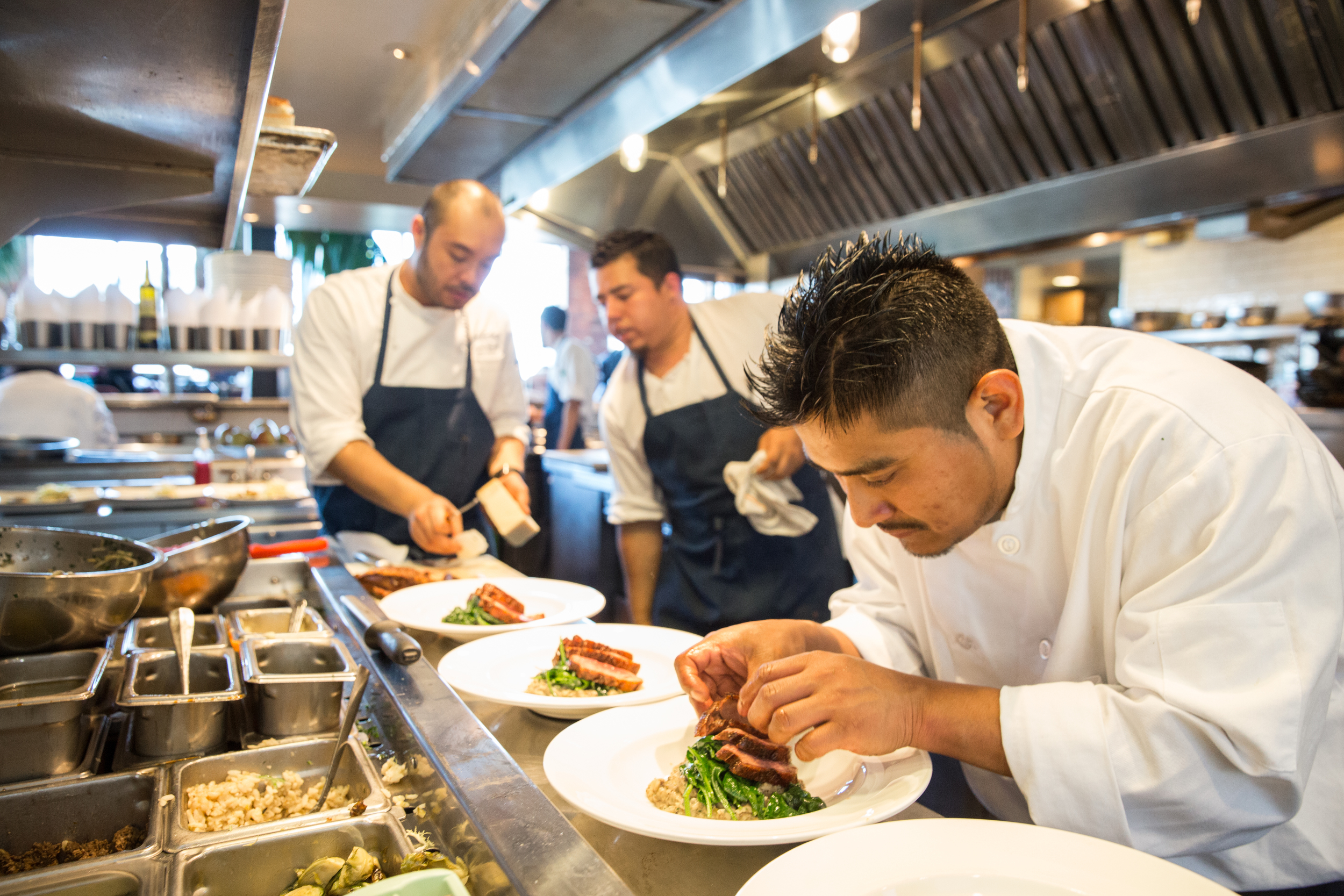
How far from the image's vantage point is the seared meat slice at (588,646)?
4.83 feet

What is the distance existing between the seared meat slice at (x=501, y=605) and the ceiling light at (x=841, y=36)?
1.86m

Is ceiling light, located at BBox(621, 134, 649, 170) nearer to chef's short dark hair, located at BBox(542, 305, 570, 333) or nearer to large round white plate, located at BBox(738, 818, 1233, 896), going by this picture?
→ large round white plate, located at BBox(738, 818, 1233, 896)

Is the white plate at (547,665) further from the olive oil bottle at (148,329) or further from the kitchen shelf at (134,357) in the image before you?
the olive oil bottle at (148,329)

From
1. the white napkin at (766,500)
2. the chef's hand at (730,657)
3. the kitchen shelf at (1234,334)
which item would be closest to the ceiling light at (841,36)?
the white napkin at (766,500)

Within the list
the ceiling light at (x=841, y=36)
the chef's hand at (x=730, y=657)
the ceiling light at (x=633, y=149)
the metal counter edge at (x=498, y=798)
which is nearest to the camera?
the metal counter edge at (x=498, y=798)

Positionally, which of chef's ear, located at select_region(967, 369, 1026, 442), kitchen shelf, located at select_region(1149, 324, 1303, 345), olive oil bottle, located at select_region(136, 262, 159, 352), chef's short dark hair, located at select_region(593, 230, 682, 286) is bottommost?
chef's ear, located at select_region(967, 369, 1026, 442)

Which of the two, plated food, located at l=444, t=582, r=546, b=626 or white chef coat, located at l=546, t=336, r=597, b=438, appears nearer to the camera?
plated food, located at l=444, t=582, r=546, b=626

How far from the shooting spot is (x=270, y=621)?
67.1 inches

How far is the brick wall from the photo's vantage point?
531 cm

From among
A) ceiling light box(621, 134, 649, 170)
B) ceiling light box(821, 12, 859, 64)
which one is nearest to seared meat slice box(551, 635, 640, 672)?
ceiling light box(821, 12, 859, 64)

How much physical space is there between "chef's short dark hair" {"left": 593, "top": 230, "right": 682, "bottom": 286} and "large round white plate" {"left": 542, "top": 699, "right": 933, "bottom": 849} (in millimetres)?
1860

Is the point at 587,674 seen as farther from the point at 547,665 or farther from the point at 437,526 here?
the point at 437,526

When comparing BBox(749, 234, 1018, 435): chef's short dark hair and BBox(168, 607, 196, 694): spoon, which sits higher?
BBox(749, 234, 1018, 435): chef's short dark hair

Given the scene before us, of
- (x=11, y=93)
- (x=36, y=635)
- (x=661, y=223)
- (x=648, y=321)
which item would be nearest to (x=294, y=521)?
(x=648, y=321)
